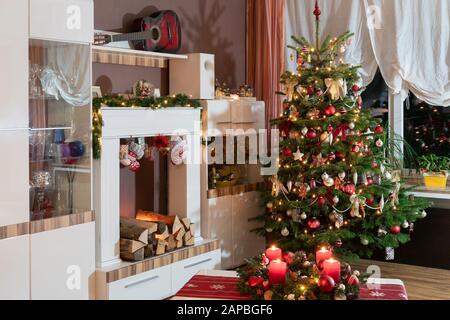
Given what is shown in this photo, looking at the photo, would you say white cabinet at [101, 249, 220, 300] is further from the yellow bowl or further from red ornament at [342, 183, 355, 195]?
the yellow bowl

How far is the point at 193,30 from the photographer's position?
5.38 m

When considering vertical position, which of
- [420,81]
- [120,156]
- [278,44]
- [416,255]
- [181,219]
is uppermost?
[278,44]

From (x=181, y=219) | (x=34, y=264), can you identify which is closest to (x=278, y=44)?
(x=181, y=219)

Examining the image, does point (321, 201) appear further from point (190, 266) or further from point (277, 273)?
point (277, 273)

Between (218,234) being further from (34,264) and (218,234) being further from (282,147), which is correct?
(34,264)

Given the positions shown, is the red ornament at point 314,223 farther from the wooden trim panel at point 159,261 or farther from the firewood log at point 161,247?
the firewood log at point 161,247

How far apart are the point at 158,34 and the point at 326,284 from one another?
2.72m

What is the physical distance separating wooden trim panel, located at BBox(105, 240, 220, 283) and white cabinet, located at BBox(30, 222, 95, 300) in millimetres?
157

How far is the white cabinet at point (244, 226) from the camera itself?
533 centimetres

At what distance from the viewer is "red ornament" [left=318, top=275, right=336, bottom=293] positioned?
2.72m

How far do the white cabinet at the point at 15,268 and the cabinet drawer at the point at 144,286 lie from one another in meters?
0.62

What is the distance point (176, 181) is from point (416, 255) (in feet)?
7.43

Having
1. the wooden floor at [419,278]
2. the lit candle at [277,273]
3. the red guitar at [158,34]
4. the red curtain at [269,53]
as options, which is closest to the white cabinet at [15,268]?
the lit candle at [277,273]
